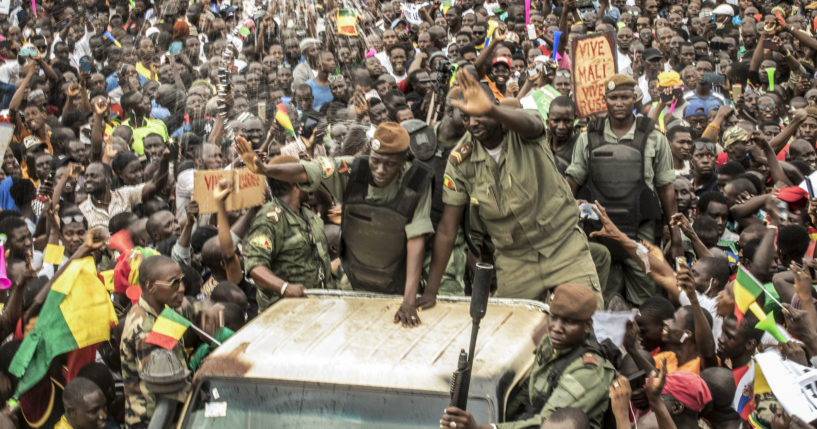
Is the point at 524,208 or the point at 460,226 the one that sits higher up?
the point at 524,208

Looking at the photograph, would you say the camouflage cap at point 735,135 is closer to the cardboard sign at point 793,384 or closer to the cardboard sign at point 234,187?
the cardboard sign at point 234,187

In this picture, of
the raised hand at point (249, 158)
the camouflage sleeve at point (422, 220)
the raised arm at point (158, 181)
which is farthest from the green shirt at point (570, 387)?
the raised arm at point (158, 181)

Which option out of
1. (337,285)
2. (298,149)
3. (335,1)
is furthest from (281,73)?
(337,285)

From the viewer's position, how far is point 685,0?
1552 cm

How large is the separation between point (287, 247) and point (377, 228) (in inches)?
33.0

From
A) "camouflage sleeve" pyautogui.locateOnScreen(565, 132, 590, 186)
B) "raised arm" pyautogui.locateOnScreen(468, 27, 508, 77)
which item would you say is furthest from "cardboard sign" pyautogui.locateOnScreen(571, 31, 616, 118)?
"camouflage sleeve" pyautogui.locateOnScreen(565, 132, 590, 186)

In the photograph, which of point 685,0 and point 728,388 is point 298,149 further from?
point 685,0

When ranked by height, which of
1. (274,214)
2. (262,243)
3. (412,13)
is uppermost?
(274,214)

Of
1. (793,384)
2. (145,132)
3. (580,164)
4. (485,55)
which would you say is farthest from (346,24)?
(793,384)

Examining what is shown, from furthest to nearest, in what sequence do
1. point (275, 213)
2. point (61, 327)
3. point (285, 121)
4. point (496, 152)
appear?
point (285, 121) < point (275, 213) < point (61, 327) < point (496, 152)

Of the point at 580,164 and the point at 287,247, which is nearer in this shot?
the point at 287,247

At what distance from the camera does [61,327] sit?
5.26 meters

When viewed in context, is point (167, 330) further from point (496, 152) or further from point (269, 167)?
point (496, 152)

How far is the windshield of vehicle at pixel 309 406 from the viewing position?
3670 mm
